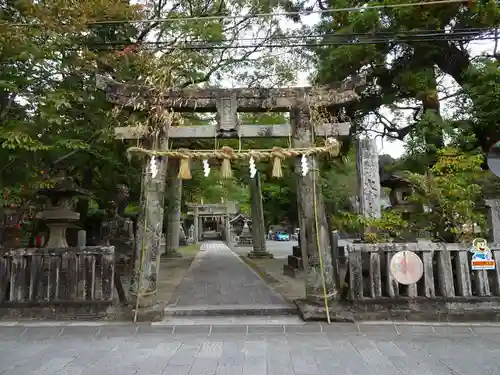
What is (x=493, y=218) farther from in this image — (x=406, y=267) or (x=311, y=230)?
(x=311, y=230)

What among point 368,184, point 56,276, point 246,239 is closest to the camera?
point 56,276

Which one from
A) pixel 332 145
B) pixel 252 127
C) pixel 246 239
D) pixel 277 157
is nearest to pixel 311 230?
pixel 277 157

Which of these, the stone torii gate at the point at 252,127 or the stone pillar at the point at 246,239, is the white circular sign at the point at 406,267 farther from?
the stone pillar at the point at 246,239

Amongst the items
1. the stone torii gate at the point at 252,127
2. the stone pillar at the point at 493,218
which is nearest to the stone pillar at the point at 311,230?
the stone torii gate at the point at 252,127

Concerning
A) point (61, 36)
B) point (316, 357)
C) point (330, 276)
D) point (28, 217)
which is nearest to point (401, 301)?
point (330, 276)

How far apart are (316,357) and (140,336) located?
261 centimetres

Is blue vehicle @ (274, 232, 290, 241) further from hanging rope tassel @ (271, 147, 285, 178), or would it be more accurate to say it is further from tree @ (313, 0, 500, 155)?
hanging rope tassel @ (271, 147, 285, 178)

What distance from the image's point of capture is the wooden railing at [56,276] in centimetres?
580

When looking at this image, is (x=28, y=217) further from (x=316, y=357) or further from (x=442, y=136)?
(x=442, y=136)

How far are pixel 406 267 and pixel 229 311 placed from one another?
312 cm

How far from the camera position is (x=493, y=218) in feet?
21.7

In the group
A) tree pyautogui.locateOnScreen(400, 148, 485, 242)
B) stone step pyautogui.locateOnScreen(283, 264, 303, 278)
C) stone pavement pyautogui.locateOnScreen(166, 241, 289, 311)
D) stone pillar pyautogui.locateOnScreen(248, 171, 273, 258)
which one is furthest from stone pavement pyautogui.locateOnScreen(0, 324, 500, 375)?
stone pillar pyautogui.locateOnScreen(248, 171, 273, 258)

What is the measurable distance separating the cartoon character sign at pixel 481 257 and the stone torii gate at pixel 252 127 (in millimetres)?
2318

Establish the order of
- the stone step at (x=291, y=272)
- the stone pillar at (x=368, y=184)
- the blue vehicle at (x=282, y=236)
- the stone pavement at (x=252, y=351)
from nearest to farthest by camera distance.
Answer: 1. the stone pavement at (x=252, y=351)
2. the stone pillar at (x=368, y=184)
3. the stone step at (x=291, y=272)
4. the blue vehicle at (x=282, y=236)
